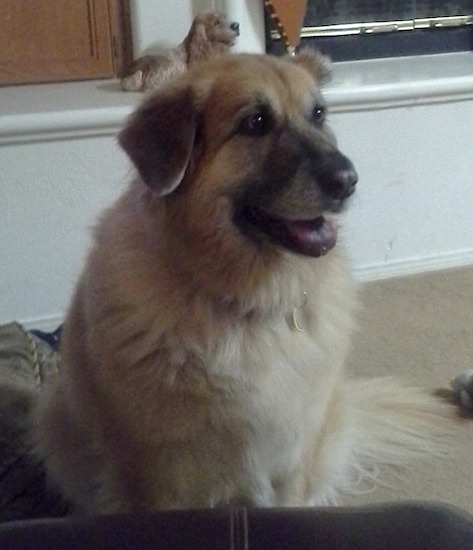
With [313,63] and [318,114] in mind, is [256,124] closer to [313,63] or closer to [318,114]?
[318,114]

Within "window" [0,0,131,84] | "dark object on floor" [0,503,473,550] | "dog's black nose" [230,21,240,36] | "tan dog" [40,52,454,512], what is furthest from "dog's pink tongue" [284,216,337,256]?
"window" [0,0,131,84]

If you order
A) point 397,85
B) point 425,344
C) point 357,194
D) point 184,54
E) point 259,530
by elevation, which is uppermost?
point 184,54

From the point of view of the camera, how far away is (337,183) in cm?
108

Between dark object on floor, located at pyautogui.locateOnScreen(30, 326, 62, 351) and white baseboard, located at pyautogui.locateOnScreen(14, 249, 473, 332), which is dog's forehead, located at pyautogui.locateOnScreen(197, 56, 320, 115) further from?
white baseboard, located at pyautogui.locateOnScreen(14, 249, 473, 332)

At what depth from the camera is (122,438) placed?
1143 millimetres

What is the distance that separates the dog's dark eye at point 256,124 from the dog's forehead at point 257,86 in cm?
2

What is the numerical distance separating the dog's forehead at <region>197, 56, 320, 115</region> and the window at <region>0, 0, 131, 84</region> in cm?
130

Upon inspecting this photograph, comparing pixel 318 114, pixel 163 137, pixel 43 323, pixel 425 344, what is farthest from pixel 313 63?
pixel 43 323

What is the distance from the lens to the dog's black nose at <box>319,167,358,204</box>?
1.08 meters

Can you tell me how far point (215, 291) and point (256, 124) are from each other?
0.24 m

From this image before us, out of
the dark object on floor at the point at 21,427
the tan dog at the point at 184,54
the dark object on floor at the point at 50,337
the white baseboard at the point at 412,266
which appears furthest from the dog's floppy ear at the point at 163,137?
the white baseboard at the point at 412,266

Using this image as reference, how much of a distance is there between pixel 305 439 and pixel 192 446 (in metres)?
0.19

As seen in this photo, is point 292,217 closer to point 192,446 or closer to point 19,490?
point 192,446

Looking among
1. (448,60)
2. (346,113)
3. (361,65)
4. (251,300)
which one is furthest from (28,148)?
(448,60)
